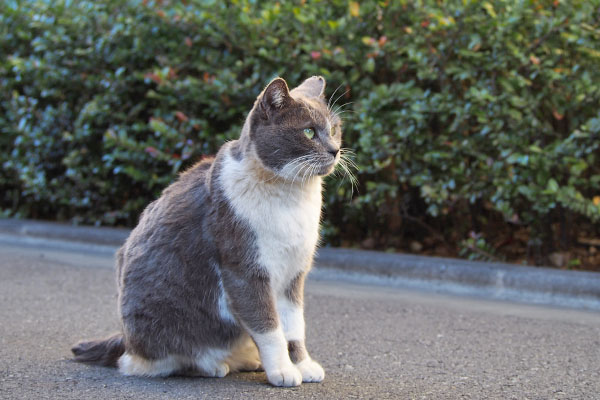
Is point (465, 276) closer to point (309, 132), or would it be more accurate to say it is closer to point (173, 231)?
point (309, 132)

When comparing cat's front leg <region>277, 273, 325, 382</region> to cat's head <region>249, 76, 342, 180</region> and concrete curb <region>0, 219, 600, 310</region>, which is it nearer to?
cat's head <region>249, 76, 342, 180</region>

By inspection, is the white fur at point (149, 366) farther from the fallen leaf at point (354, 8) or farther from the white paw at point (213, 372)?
the fallen leaf at point (354, 8)

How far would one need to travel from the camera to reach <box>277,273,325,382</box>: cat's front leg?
336cm

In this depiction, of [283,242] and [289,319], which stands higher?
[283,242]

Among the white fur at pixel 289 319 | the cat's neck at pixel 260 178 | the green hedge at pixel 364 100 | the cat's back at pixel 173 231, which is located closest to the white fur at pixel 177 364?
the white fur at pixel 289 319

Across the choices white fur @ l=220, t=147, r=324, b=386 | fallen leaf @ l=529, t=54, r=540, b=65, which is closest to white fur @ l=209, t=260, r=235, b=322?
white fur @ l=220, t=147, r=324, b=386

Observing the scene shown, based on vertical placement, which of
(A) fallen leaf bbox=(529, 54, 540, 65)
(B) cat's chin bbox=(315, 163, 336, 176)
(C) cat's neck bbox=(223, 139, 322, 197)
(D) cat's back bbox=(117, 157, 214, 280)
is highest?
(A) fallen leaf bbox=(529, 54, 540, 65)

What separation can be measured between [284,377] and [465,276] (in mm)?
2576

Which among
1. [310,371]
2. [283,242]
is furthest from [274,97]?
[310,371]

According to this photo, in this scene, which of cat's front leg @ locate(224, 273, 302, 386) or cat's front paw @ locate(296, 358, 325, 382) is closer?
cat's front leg @ locate(224, 273, 302, 386)

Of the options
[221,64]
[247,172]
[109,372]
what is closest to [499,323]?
[247,172]

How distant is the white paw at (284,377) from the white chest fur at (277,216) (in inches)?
13.9

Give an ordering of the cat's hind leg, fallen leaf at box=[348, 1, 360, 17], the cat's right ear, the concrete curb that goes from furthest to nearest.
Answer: fallen leaf at box=[348, 1, 360, 17], the concrete curb, the cat's hind leg, the cat's right ear

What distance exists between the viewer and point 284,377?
3170 millimetres
